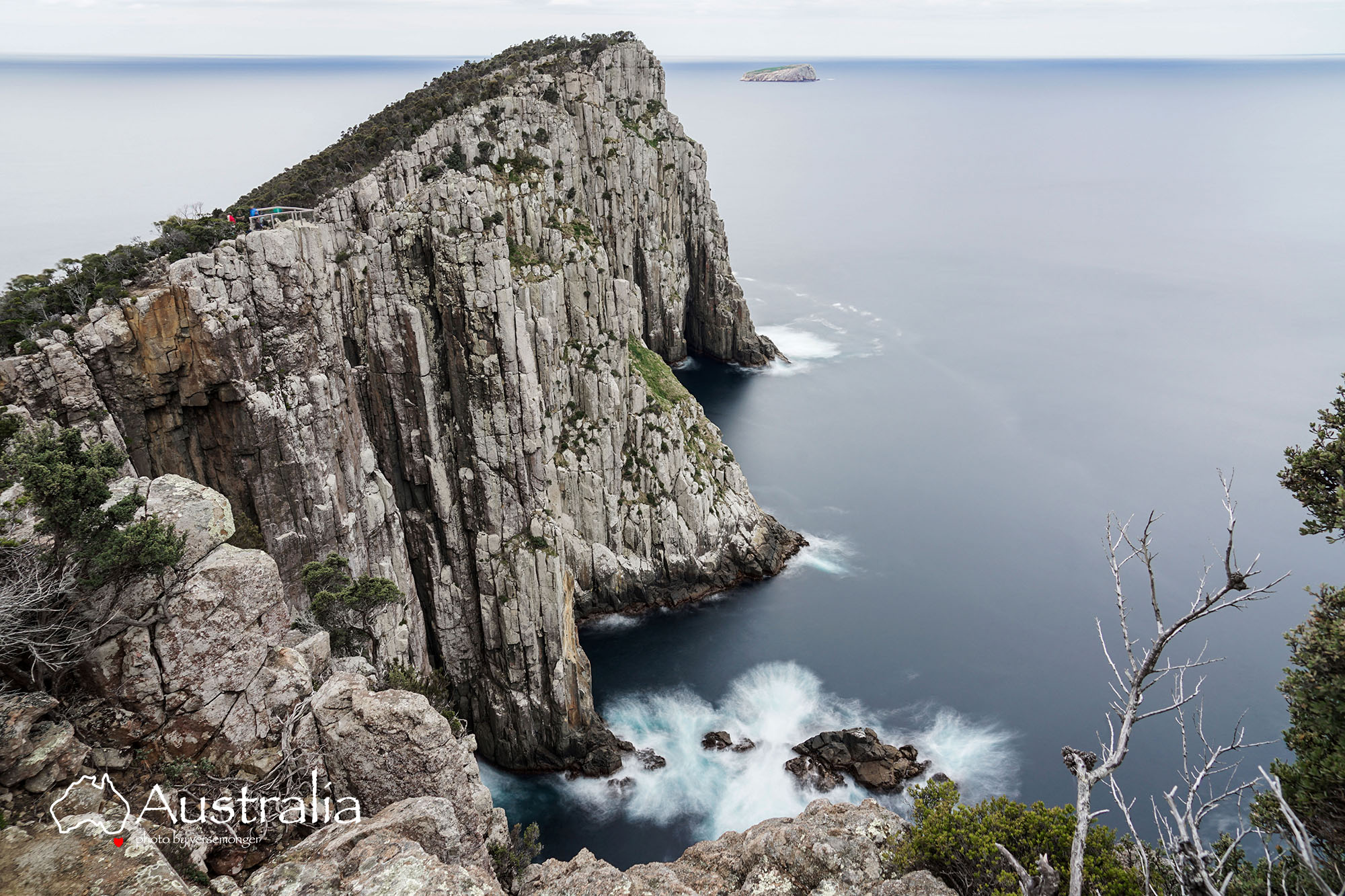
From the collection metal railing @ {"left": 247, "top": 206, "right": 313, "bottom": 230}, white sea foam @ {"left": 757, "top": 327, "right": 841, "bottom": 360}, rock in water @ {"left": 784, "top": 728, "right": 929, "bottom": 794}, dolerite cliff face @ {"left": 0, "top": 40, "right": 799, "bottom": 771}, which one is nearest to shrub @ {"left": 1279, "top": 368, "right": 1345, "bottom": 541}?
rock in water @ {"left": 784, "top": 728, "right": 929, "bottom": 794}

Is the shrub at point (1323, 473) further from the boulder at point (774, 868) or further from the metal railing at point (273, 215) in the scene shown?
the metal railing at point (273, 215)

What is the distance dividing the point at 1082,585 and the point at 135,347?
278 ft

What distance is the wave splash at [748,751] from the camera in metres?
54.2

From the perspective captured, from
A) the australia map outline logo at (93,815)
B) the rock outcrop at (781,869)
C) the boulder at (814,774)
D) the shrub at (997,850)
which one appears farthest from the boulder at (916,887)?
A: the boulder at (814,774)

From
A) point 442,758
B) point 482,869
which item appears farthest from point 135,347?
point 482,869

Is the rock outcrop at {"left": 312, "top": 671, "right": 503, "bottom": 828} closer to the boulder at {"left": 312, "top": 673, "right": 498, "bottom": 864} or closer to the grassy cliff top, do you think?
the boulder at {"left": 312, "top": 673, "right": 498, "bottom": 864}

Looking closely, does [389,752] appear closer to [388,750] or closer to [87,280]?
[388,750]

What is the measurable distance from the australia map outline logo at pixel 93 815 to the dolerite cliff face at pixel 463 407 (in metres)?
21.2

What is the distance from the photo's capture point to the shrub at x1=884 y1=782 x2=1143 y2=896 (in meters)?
20.7

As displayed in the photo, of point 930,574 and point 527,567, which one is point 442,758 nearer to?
point 527,567

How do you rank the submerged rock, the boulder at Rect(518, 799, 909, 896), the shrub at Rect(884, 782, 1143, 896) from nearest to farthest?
1. the shrub at Rect(884, 782, 1143, 896)
2. the boulder at Rect(518, 799, 909, 896)
3. the submerged rock

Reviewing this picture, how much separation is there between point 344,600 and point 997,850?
106 ft

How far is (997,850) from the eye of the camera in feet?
71.7

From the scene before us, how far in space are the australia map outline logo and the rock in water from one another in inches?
Result: 1873
